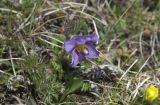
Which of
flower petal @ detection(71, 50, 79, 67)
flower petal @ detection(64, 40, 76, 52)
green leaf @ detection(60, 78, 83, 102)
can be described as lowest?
green leaf @ detection(60, 78, 83, 102)

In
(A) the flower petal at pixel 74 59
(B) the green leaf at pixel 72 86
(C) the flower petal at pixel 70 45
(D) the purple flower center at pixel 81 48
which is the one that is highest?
(C) the flower petal at pixel 70 45

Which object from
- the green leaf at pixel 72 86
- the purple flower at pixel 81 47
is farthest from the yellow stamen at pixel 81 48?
the green leaf at pixel 72 86

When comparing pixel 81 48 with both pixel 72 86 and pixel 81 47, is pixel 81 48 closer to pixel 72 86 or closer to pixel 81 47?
pixel 81 47

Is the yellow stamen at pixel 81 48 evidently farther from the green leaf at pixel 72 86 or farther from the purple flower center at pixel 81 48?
the green leaf at pixel 72 86

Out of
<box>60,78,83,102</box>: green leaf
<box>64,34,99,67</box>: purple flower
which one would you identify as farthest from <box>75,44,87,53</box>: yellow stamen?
<box>60,78,83,102</box>: green leaf

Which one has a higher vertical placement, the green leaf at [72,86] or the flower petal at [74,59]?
the flower petal at [74,59]

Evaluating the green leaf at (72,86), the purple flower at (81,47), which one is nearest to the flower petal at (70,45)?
the purple flower at (81,47)

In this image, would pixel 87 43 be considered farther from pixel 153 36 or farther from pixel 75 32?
pixel 153 36

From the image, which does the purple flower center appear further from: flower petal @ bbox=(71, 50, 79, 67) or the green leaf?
the green leaf
